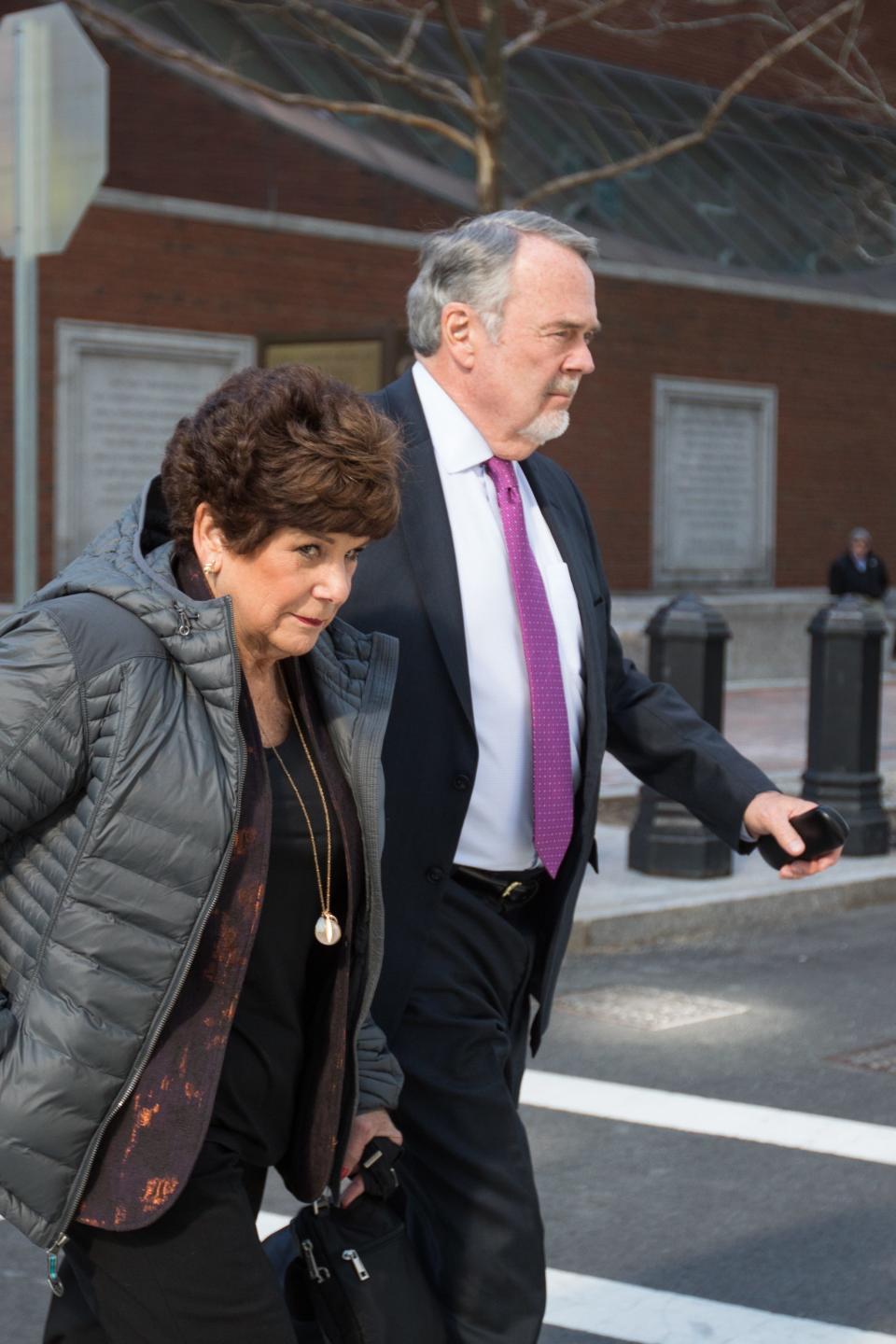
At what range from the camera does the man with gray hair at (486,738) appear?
316cm

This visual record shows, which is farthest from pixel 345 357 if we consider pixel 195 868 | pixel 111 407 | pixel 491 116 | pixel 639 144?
pixel 639 144

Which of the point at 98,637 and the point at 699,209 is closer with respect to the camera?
the point at 98,637

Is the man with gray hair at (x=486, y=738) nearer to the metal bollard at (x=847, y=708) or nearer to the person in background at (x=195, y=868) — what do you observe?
the person in background at (x=195, y=868)

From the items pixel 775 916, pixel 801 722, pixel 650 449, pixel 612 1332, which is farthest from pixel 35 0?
pixel 612 1332

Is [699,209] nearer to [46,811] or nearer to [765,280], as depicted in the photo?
[765,280]

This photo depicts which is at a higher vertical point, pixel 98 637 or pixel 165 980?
pixel 98 637

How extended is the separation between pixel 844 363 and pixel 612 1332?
2247 centimetres

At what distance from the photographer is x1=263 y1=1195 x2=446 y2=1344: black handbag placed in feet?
9.00

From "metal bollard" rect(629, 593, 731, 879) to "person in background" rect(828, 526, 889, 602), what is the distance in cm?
1363

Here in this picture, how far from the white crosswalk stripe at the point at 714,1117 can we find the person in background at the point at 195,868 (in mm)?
3157

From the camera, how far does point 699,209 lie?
24.5 m

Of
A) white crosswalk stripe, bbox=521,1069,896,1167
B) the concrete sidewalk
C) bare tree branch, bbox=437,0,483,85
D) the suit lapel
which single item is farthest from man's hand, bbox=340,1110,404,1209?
bare tree branch, bbox=437,0,483,85

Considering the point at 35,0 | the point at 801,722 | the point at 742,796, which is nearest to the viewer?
the point at 742,796

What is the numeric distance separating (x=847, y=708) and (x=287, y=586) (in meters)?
8.48
